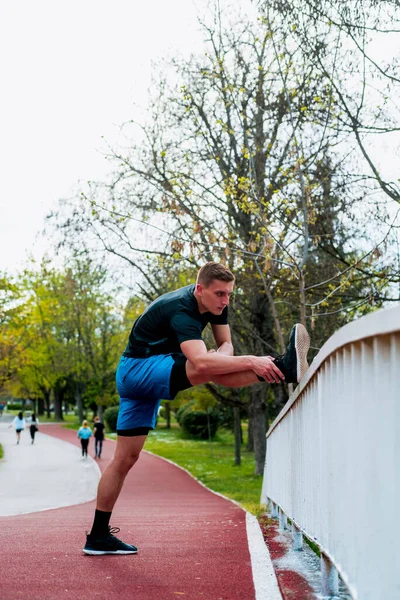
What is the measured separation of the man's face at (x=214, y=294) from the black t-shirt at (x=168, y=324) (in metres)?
0.09

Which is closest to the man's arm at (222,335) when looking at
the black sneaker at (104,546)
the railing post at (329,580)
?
the black sneaker at (104,546)

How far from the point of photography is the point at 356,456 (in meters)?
2.78

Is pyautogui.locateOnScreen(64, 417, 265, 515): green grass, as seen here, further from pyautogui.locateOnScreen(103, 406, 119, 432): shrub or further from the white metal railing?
the white metal railing

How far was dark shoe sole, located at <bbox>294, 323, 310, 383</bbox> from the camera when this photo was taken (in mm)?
4555

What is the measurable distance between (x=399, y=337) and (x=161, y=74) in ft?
65.8

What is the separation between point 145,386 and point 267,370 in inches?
33.0

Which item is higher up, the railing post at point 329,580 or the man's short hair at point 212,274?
the man's short hair at point 212,274

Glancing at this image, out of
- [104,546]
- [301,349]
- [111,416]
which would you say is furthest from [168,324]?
[111,416]

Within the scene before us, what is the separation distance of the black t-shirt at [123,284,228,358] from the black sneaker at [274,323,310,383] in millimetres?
580

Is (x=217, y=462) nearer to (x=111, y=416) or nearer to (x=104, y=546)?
(x=111, y=416)

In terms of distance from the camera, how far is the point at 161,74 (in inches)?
837

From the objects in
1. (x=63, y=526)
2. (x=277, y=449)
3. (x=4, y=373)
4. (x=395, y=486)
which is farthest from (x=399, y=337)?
(x=4, y=373)

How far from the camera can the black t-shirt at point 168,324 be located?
4934 millimetres

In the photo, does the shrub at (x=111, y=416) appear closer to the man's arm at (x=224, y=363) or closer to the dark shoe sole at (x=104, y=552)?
the dark shoe sole at (x=104, y=552)
